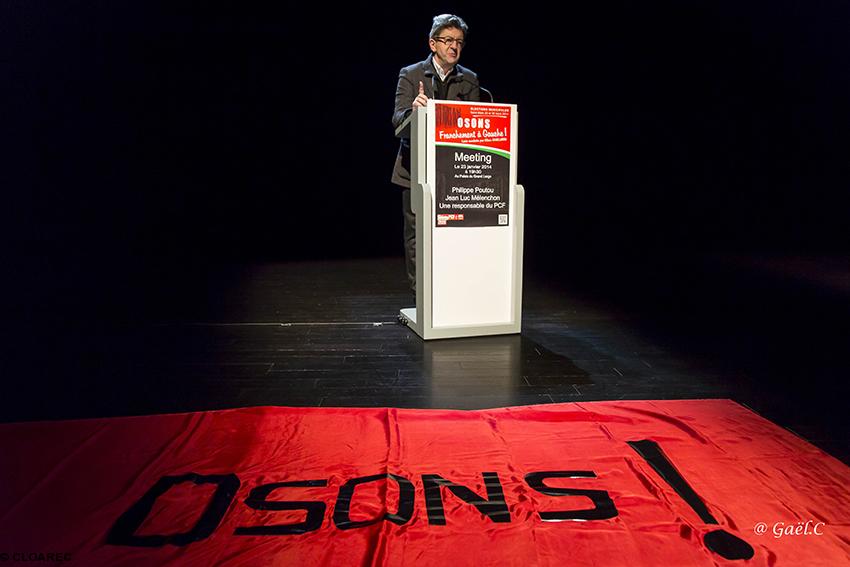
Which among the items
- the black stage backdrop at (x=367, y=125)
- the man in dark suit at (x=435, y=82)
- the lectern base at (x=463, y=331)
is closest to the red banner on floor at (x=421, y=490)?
the lectern base at (x=463, y=331)

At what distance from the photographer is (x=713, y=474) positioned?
1.44 metres

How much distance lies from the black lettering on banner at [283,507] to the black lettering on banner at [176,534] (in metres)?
0.06

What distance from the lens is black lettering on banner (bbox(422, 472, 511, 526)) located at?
1.25m

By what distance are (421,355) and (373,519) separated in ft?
4.33

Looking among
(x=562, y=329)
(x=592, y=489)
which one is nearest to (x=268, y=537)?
(x=592, y=489)

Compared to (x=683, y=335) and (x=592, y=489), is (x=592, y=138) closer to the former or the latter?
(x=683, y=335)

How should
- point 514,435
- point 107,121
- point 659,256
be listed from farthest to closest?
point 107,121 < point 659,256 < point 514,435

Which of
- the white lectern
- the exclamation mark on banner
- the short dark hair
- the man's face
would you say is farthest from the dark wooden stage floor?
the short dark hair

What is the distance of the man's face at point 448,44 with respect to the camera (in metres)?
2.91

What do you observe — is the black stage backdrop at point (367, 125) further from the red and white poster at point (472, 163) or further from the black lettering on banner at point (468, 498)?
the black lettering on banner at point (468, 498)

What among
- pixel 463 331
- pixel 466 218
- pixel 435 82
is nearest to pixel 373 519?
pixel 463 331

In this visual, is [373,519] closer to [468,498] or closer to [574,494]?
[468,498]

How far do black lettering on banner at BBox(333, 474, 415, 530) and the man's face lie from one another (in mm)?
2254

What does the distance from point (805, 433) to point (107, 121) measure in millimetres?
7437
